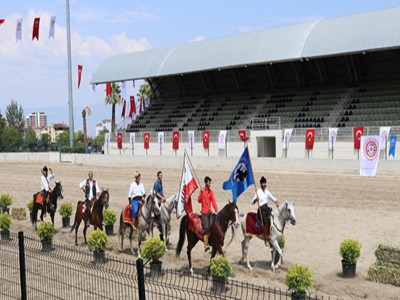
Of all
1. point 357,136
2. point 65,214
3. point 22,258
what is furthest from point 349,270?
point 357,136

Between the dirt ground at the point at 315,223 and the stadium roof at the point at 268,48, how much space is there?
12.4 metres

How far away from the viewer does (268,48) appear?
4497 centimetres

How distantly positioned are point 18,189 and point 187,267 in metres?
21.5

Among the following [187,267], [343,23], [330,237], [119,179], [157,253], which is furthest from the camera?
[343,23]

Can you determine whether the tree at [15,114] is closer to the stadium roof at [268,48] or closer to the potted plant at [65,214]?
the stadium roof at [268,48]

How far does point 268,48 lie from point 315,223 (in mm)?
29045

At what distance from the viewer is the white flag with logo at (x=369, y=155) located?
1142 inches

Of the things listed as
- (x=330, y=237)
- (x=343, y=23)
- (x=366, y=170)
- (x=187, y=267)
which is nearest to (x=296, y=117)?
(x=343, y=23)

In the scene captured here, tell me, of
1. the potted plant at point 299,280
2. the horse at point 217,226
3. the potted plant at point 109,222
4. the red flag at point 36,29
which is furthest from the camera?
the red flag at point 36,29

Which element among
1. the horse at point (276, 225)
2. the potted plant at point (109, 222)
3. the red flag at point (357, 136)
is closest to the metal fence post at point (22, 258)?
the horse at point (276, 225)

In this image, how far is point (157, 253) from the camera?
40.1 feet

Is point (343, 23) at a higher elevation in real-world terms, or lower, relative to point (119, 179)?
A: higher

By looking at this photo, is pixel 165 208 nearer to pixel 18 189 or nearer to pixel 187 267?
pixel 187 267

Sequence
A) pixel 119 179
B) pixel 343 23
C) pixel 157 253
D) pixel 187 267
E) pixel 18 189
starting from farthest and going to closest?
pixel 343 23, pixel 119 179, pixel 18 189, pixel 187 267, pixel 157 253
